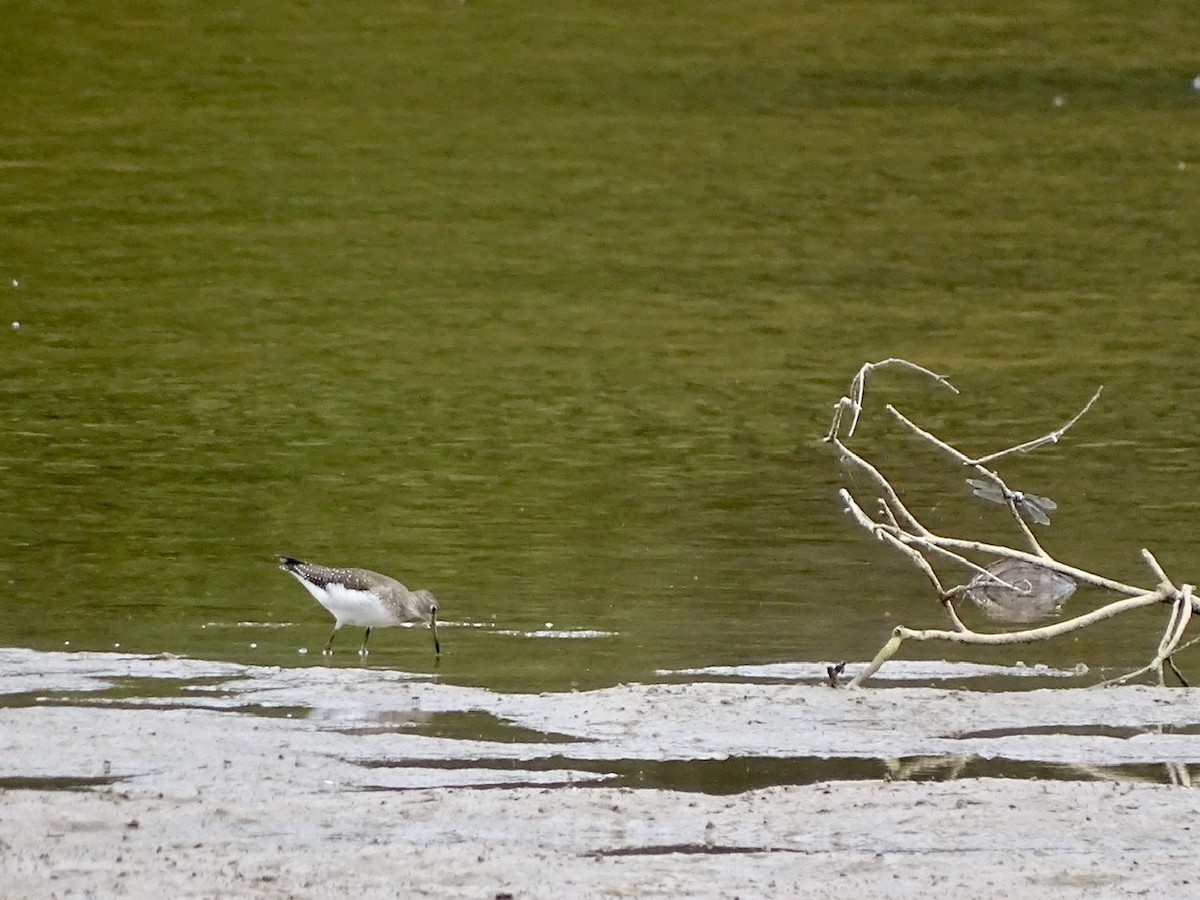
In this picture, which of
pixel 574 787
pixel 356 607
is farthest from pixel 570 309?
pixel 574 787

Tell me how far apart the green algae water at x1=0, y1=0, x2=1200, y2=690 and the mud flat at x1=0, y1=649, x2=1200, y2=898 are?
98 cm

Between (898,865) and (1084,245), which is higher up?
(1084,245)

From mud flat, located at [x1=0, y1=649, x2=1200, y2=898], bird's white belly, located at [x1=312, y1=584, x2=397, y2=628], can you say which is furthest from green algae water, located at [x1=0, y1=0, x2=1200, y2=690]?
mud flat, located at [x1=0, y1=649, x2=1200, y2=898]

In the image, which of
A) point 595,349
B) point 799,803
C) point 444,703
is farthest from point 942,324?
point 799,803

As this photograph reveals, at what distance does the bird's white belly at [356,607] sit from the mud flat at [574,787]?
716 mm

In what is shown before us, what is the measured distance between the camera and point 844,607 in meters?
11.1

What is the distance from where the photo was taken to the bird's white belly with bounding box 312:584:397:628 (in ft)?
33.6

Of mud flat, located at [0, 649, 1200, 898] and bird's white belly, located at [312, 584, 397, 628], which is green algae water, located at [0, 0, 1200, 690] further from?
mud flat, located at [0, 649, 1200, 898]

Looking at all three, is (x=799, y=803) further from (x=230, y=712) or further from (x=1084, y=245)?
(x=1084, y=245)

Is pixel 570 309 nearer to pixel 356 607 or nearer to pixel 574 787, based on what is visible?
pixel 356 607

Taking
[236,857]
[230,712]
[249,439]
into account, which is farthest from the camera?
[249,439]

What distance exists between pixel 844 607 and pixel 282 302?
9.74 metres

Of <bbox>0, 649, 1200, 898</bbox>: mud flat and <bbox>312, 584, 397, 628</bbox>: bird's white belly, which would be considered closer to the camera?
<bbox>0, 649, 1200, 898</bbox>: mud flat

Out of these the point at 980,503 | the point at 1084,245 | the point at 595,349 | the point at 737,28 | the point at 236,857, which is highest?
the point at 737,28
